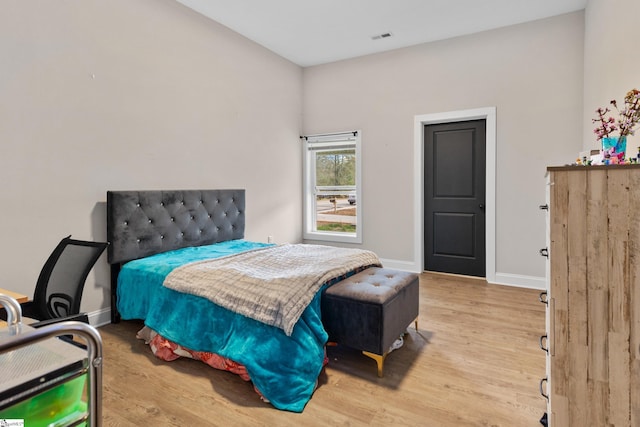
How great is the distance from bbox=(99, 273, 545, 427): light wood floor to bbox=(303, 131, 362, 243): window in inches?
102

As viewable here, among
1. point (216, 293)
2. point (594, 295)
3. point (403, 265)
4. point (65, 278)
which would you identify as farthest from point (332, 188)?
point (594, 295)

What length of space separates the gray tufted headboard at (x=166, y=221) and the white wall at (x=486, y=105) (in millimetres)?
2051

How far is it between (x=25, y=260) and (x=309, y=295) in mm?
2095

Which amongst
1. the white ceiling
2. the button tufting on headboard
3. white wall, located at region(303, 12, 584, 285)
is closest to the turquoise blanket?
the button tufting on headboard

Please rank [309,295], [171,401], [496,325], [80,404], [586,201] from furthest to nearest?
1. [496,325]
2. [309,295]
3. [171,401]
4. [586,201]
5. [80,404]

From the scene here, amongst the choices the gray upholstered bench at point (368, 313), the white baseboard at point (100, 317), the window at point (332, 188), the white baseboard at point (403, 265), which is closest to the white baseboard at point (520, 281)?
the white baseboard at point (403, 265)

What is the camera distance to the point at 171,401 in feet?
6.51

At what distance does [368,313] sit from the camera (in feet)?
7.41

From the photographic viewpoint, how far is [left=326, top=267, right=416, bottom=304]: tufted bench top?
2301 mm

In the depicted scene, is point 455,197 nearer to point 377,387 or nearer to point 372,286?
point 372,286

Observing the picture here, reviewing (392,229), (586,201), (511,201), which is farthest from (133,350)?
(511,201)

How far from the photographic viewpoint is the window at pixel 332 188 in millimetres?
5324

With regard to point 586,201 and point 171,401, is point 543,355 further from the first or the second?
point 171,401

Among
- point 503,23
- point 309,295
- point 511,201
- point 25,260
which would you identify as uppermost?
point 503,23
